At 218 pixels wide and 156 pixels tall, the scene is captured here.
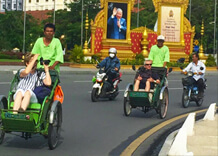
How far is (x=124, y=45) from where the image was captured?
41938mm

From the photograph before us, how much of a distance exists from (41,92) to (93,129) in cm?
267

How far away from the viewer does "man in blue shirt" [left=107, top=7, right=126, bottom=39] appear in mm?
40312

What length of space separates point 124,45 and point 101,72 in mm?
26291

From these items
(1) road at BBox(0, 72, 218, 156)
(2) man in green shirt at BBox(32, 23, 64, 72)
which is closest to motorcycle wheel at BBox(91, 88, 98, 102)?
(1) road at BBox(0, 72, 218, 156)

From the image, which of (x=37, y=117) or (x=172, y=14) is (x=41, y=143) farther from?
(x=172, y=14)

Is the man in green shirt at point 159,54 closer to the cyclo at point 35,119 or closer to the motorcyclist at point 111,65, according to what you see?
the motorcyclist at point 111,65

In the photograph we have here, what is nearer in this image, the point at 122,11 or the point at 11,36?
the point at 122,11

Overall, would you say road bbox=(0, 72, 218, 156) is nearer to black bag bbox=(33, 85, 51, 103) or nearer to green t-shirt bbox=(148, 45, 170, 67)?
black bag bbox=(33, 85, 51, 103)

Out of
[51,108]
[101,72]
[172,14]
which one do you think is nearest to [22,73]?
[51,108]

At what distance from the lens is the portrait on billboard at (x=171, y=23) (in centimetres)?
4362

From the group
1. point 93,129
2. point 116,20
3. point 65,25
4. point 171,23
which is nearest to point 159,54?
point 93,129

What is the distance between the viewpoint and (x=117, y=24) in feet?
133

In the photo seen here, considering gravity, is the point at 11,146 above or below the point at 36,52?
below

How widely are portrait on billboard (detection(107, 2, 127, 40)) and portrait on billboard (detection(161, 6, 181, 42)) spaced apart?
13.5 feet
